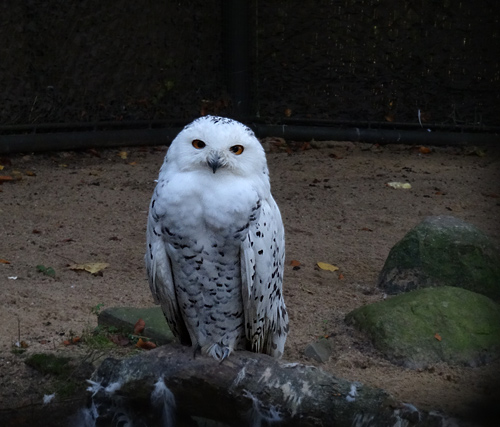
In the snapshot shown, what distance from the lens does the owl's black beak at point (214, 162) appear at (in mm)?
2729

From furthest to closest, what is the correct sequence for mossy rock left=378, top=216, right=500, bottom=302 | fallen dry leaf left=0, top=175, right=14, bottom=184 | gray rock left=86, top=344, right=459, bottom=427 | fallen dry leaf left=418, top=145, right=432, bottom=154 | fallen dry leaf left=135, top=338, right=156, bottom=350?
1. fallen dry leaf left=418, top=145, right=432, bottom=154
2. fallen dry leaf left=0, top=175, right=14, bottom=184
3. mossy rock left=378, top=216, right=500, bottom=302
4. fallen dry leaf left=135, top=338, right=156, bottom=350
5. gray rock left=86, top=344, right=459, bottom=427

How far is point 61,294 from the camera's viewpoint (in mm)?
4234

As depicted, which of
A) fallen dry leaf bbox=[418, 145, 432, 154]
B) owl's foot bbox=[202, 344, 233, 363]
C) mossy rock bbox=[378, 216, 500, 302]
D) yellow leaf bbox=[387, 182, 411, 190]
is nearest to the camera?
owl's foot bbox=[202, 344, 233, 363]

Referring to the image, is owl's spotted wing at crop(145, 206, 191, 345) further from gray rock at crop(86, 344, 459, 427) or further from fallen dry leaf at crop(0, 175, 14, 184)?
fallen dry leaf at crop(0, 175, 14, 184)

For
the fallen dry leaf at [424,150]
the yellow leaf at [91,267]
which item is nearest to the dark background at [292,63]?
the fallen dry leaf at [424,150]

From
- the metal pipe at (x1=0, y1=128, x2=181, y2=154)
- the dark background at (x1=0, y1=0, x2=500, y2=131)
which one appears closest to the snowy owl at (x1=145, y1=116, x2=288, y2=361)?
the metal pipe at (x1=0, y1=128, x2=181, y2=154)

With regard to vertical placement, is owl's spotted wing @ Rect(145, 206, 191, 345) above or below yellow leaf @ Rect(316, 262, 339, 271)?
above

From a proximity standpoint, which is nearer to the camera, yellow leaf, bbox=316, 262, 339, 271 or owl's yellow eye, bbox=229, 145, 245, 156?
owl's yellow eye, bbox=229, 145, 245, 156

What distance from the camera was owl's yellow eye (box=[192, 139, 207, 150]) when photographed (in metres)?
2.79

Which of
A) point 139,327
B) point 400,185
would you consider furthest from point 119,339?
point 400,185

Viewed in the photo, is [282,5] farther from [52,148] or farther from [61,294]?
[61,294]

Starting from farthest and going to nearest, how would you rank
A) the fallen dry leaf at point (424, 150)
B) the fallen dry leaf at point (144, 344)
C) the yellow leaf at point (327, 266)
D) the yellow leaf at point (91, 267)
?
the fallen dry leaf at point (424, 150), the yellow leaf at point (327, 266), the yellow leaf at point (91, 267), the fallen dry leaf at point (144, 344)

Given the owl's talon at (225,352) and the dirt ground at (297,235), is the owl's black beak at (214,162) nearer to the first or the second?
the owl's talon at (225,352)

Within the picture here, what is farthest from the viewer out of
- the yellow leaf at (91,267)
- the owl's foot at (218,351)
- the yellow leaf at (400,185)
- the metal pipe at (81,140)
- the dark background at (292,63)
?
the dark background at (292,63)
